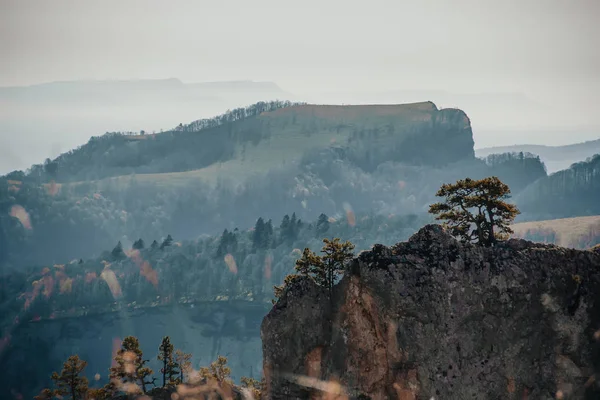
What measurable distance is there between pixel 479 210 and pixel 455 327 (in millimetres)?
15046

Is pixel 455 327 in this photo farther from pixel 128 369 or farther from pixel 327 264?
pixel 128 369

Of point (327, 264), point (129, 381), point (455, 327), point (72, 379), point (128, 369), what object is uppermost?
point (327, 264)

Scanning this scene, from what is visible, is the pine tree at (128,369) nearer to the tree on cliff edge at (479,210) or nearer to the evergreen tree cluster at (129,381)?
the evergreen tree cluster at (129,381)

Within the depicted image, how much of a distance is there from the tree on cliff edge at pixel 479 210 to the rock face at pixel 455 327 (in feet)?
13.0

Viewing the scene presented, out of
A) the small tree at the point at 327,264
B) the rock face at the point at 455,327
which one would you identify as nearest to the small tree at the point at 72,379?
the rock face at the point at 455,327

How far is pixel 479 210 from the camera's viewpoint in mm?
92438

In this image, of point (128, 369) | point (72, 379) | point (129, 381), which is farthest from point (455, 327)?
point (72, 379)

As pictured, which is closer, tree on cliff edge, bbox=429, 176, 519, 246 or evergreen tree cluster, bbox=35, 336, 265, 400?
tree on cliff edge, bbox=429, 176, 519, 246

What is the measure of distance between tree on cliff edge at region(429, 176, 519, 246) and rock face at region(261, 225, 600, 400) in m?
3.96

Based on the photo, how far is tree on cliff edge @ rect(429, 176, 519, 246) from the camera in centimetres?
9231

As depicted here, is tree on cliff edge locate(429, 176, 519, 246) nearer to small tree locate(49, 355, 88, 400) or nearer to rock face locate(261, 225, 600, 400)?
rock face locate(261, 225, 600, 400)

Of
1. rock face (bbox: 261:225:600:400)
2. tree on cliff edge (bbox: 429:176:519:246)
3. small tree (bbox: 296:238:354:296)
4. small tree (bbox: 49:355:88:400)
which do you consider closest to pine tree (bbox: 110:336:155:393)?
small tree (bbox: 49:355:88:400)

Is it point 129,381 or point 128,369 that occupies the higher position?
point 128,369

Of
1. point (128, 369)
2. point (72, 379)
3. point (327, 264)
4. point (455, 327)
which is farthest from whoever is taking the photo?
point (72, 379)
